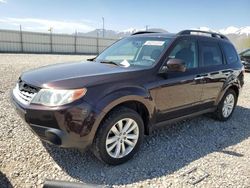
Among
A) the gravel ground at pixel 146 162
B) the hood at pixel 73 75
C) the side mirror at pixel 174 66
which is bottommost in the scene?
the gravel ground at pixel 146 162

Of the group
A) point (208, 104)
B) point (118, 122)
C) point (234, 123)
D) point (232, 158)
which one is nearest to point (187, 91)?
point (208, 104)

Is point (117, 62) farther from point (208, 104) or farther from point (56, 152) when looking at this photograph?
point (208, 104)

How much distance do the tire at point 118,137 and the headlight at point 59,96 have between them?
504 millimetres

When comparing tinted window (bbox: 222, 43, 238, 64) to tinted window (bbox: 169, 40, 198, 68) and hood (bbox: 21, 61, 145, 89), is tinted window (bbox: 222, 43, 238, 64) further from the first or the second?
hood (bbox: 21, 61, 145, 89)

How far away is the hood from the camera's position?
3.30m

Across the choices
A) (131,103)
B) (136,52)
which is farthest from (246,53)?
(131,103)

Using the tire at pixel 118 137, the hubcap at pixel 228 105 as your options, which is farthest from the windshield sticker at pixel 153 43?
the hubcap at pixel 228 105

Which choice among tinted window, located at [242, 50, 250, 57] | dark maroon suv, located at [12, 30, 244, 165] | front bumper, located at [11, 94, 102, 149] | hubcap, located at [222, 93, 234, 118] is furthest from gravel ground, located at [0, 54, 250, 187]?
tinted window, located at [242, 50, 250, 57]

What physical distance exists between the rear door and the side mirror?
2.55ft

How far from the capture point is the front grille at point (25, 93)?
11.1ft

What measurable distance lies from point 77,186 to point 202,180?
63.7 inches

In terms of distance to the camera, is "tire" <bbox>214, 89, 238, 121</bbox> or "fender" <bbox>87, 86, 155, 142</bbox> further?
"tire" <bbox>214, 89, 238, 121</bbox>

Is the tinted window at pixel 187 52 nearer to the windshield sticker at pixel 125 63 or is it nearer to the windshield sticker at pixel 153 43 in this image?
the windshield sticker at pixel 153 43

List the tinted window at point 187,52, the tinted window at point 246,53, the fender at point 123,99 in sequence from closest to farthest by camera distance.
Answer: the fender at point 123,99, the tinted window at point 187,52, the tinted window at point 246,53
